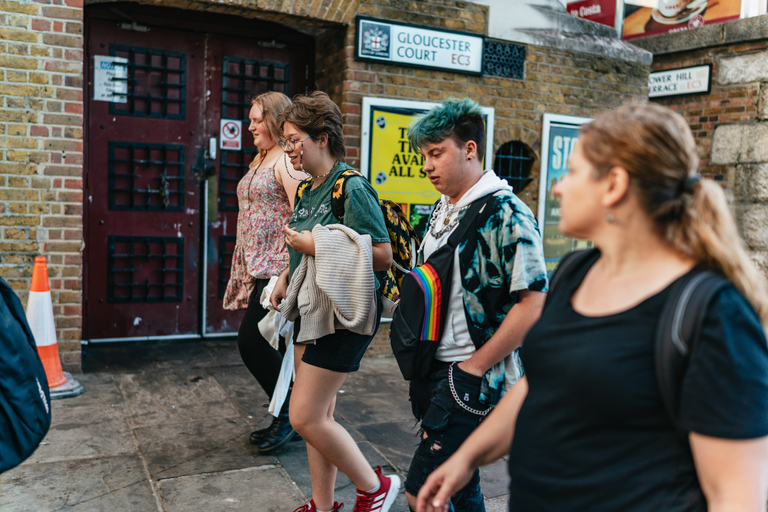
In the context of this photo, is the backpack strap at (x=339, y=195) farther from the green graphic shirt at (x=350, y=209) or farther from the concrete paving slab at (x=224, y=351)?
the concrete paving slab at (x=224, y=351)

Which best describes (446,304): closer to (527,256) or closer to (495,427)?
(527,256)

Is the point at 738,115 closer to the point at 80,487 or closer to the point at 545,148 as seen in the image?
the point at 545,148

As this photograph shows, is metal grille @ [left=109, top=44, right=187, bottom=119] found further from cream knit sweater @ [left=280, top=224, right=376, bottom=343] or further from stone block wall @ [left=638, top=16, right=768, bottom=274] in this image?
stone block wall @ [left=638, top=16, right=768, bottom=274]

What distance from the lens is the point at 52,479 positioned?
11.2ft

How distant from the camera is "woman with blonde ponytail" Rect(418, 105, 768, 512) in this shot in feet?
3.65

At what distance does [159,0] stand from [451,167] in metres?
4.12

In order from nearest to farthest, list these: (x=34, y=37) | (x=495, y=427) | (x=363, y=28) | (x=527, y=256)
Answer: (x=495, y=427) < (x=527, y=256) < (x=34, y=37) < (x=363, y=28)

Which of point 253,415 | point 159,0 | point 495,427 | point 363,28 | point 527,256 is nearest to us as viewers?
point 495,427

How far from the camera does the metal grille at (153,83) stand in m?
5.96

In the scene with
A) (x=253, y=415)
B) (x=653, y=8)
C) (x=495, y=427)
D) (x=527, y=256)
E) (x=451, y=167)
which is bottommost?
(x=253, y=415)

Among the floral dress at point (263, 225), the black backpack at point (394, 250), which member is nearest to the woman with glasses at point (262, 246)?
the floral dress at point (263, 225)

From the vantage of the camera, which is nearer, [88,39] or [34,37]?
[34,37]

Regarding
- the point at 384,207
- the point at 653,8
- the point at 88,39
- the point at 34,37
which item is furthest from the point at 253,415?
the point at 653,8

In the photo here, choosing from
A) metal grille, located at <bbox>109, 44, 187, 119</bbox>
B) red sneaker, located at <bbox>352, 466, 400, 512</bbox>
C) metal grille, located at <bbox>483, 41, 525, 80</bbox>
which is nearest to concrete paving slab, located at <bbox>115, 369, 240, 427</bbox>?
red sneaker, located at <bbox>352, 466, 400, 512</bbox>
